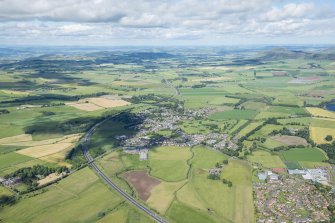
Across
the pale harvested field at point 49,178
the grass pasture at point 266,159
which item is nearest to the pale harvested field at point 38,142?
the pale harvested field at point 49,178

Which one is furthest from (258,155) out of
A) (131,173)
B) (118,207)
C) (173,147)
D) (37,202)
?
(37,202)

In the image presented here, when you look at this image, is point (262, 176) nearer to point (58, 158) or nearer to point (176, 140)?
point (176, 140)

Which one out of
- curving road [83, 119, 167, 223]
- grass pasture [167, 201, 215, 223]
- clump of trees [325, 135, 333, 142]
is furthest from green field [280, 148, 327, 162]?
curving road [83, 119, 167, 223]

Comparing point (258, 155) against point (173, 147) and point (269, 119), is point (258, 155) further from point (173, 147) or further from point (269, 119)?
point (269, 119)

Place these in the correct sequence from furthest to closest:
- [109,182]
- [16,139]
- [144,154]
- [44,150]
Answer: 1. [16,139]
2. [44,150]
3. [144,154]
4. [109,182]

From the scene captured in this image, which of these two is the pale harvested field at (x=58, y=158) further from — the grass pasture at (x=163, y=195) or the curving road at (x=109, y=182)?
the grass pasture at (x=163, y=195)

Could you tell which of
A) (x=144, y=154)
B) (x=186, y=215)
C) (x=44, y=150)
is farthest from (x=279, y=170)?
(x=44, y=150)
